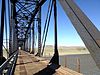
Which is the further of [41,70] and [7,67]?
[41,70]

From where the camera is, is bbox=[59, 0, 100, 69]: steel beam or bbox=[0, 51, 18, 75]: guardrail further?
bbox=[0, 51, 18, 75]: guardrail

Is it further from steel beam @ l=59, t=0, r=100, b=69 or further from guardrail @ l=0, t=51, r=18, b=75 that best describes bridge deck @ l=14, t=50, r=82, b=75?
steel beam @ l=59, t=0, r=100, b=69

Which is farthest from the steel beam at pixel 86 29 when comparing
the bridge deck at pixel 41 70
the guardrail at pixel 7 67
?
the bridge deck at pixel 41 70

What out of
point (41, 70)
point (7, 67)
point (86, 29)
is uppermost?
point (86, 29)

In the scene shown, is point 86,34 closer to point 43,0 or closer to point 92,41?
point 92,41

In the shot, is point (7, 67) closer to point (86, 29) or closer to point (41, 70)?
point (41, 70)

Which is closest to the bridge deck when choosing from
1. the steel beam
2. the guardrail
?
the guardrail

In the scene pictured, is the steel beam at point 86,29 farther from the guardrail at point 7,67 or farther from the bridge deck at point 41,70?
the bridge deck at point 41,70

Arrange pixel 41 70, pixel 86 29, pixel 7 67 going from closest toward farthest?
1. pixel 86 29
2. pixel 7 67
3. pixel 41 70

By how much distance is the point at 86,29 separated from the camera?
5238mm

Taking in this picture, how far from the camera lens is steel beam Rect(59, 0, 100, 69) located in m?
4.56

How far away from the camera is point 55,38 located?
12.9 meters

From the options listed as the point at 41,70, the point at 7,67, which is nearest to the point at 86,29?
the point at 7,67

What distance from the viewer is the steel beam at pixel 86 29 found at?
456cm
